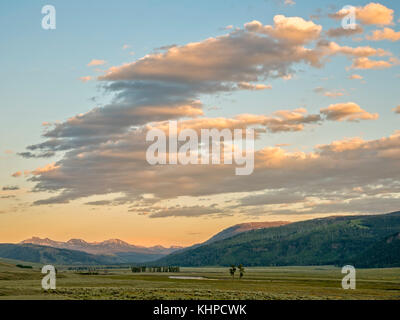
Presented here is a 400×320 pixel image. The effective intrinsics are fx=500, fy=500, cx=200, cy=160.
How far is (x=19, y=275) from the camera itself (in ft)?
618
